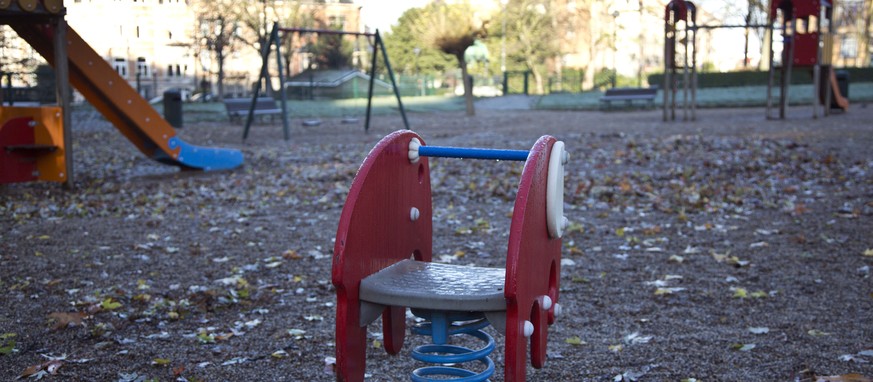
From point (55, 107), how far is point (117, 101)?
0.84 meters

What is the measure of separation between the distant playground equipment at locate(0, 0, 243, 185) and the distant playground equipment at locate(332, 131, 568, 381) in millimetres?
7224

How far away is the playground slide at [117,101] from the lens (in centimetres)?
1034

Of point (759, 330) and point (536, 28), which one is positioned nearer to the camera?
point (759, 330)

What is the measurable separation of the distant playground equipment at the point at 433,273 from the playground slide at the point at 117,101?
8079 mm

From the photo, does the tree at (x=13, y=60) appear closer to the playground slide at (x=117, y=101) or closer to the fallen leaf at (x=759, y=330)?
the playground slide at (x=117, y=101)

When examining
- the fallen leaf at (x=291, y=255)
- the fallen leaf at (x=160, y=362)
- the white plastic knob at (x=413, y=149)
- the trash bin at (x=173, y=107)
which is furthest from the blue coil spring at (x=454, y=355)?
the trash bin at (x=173, y=107)

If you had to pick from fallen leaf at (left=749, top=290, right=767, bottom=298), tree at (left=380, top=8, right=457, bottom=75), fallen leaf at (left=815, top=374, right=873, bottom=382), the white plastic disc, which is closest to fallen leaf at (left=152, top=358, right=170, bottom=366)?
the white plastic disc

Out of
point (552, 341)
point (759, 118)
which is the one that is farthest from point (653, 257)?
point (759, 118)

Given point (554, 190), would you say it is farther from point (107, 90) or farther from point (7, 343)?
point (107, 90)

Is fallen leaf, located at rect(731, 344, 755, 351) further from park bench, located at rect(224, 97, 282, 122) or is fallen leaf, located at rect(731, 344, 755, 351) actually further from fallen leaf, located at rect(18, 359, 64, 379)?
park bench, located at rect(224, 97, 282, 122)

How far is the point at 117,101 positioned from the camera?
10727mm

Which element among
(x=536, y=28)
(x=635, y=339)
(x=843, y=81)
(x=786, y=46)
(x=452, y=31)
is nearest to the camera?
(x=635, y=339)

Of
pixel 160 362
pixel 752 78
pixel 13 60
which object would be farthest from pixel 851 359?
pixel 752 78

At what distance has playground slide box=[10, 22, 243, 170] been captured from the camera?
1034cm
